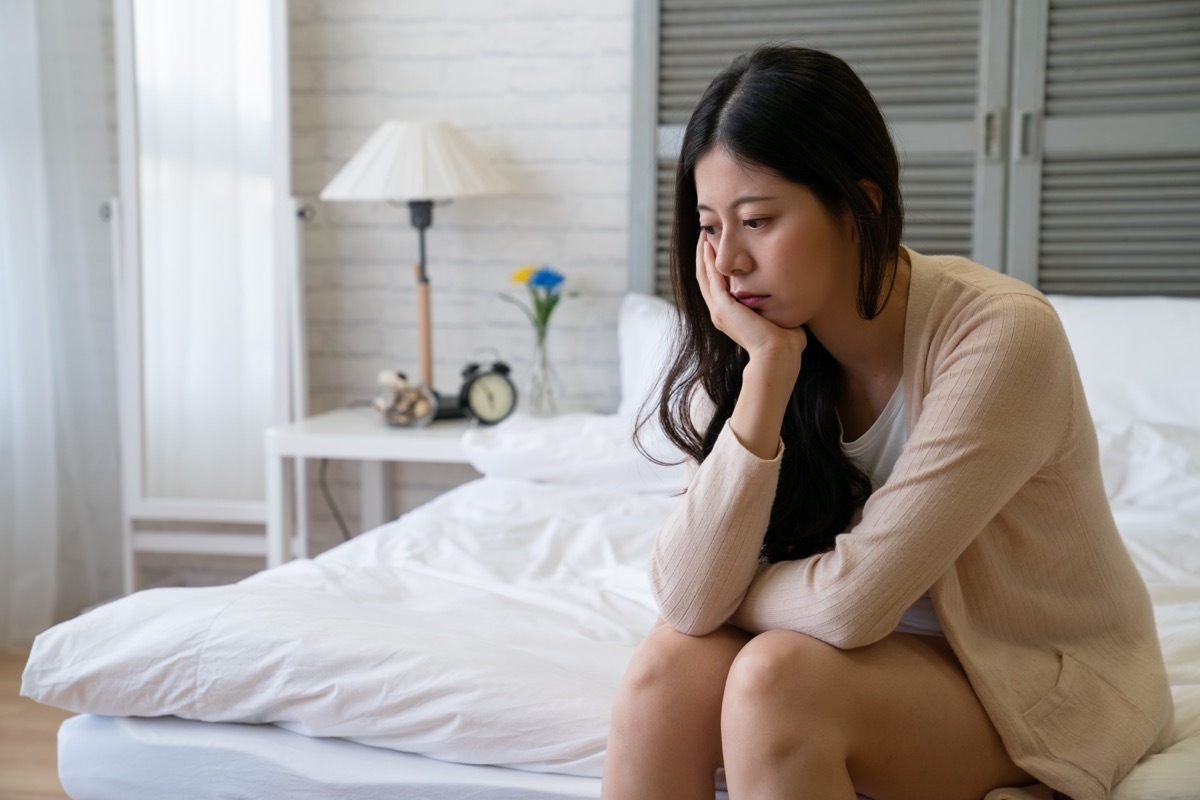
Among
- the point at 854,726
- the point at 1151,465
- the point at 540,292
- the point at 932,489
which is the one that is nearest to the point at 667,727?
the point at 854,726

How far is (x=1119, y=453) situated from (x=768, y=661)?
129 centimetres

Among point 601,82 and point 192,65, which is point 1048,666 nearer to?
point 601,82

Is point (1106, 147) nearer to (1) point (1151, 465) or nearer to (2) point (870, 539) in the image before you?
(1) point (1151, 465)

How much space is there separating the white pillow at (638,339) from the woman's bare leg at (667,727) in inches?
58.1

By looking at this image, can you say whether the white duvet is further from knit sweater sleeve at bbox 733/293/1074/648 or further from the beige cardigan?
knit sweater sleeve at bbox 733/293/1074/648

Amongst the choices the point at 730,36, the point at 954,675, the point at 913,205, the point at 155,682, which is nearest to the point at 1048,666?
the point at 954,675

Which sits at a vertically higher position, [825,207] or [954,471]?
[825,207]

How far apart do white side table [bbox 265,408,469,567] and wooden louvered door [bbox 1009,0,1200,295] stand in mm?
1390

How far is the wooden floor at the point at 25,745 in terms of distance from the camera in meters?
2.11

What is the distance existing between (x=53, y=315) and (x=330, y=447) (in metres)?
0.80

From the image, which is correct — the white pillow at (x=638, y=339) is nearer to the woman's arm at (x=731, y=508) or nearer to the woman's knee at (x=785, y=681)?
the woman's arm at (x=731, y=508)

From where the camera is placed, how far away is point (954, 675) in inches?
45.4

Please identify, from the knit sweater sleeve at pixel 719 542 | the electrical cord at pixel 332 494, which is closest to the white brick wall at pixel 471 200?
the electrical cord at pixel 332 494

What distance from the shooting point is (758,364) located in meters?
1.25
